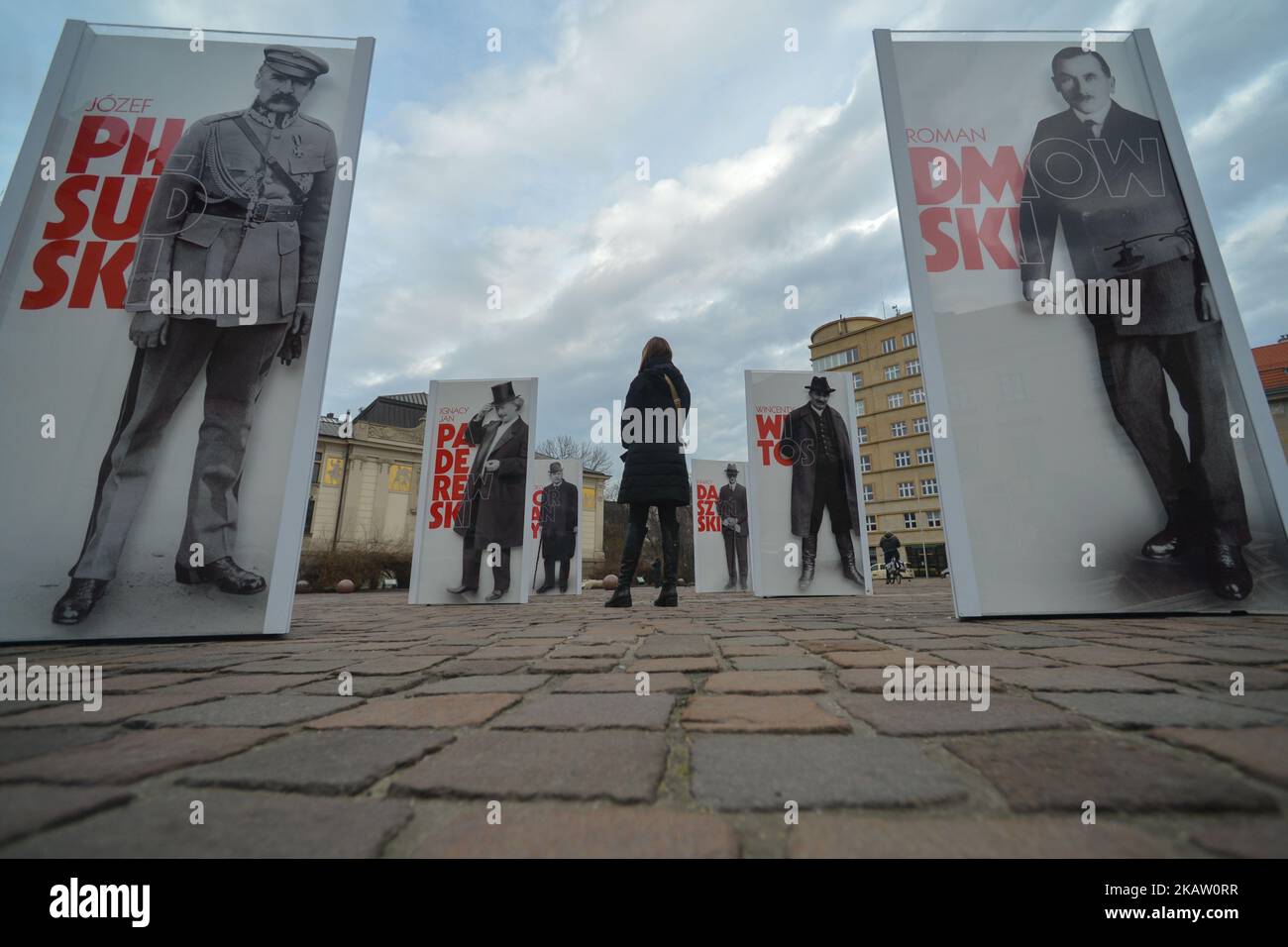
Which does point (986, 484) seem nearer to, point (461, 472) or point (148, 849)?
point (148, 849)

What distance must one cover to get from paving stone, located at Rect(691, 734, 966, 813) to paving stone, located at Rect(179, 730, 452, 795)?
0.53 meters

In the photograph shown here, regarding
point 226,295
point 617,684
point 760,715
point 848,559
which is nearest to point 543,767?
point 760,715

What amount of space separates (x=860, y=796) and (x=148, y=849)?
0.93 meters

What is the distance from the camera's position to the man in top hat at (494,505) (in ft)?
20.5

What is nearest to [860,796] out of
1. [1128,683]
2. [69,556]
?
[1128,683]

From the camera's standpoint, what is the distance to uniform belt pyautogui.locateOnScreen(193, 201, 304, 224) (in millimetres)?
3357

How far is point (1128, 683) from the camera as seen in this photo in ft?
4.61

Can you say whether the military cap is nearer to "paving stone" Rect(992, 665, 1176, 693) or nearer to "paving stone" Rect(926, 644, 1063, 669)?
"paving stone" Rect(926, 644, 1063, 669)

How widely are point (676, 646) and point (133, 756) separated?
1737mm

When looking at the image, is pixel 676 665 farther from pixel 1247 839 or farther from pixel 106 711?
pixel 106 711

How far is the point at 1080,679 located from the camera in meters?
1.48

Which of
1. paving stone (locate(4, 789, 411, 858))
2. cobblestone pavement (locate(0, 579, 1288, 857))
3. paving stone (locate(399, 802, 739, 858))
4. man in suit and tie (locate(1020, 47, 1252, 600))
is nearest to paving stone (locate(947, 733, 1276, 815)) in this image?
cobblestone pavement (locate(0, 579, 1288, 857))

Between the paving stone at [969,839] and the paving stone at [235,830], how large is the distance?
540 mm

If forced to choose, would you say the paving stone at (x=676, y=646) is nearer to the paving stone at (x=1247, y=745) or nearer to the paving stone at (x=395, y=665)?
the paving stone at (x=395, y=665)
